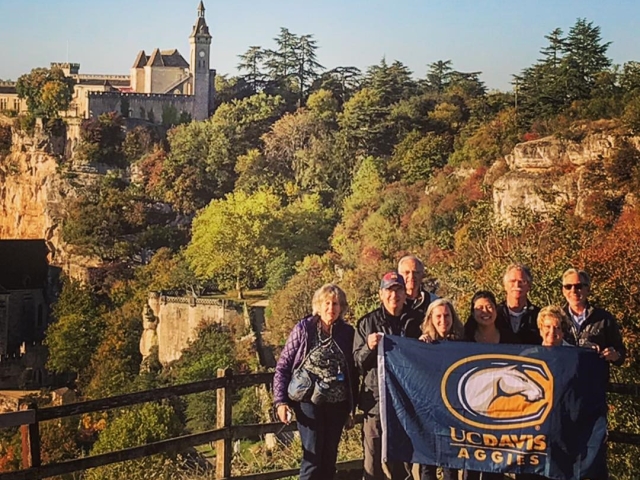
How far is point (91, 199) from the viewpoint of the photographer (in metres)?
51.3

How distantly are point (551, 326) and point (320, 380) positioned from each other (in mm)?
1538

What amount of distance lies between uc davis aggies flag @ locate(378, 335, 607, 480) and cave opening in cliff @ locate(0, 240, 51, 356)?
1597 inches

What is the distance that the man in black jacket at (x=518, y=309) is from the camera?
22.0 feet

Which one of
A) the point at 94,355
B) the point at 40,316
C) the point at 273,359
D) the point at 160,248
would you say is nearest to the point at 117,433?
the point at 273,359

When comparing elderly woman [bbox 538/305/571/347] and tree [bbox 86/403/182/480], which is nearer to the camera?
elderly woman [bbox 538/305/571/347]

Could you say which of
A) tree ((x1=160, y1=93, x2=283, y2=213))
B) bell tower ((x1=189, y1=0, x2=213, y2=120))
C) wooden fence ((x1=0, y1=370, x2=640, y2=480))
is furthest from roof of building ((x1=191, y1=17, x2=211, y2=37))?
wooden fence ((x1=0, y1=370, x2=640, y2=480))

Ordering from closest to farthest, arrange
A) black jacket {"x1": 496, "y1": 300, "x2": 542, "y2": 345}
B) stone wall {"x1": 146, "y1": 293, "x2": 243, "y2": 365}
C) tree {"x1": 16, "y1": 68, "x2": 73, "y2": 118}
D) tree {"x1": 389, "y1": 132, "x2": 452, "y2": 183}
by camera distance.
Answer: black jacket {"x1": 496, "y1": 300, "x2": 542, "y2": 345} < stone wall {"x1": 146, "y1": 293, "x2": 243, "y2": 365} < tree {"x1": 389, "y1": 132, "x2": 452, "y2": 183} < tree {"x1": 16, "y1": 68, "x2": 73, "y2": 118}

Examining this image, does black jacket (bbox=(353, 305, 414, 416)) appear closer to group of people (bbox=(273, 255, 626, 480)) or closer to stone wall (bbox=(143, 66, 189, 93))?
group of people (bbox=(273, 255, 626, 480))

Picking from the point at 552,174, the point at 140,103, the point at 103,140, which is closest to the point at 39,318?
the point at 103,140

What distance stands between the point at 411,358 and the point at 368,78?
52.8m

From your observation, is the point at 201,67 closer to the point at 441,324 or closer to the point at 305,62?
the point at 305,62

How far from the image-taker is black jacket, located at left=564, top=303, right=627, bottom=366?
6578 mm

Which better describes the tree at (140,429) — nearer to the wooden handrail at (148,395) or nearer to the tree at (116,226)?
the wooden handrail at (148,395)

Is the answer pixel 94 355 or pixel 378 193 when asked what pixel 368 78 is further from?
pixel 94 355
